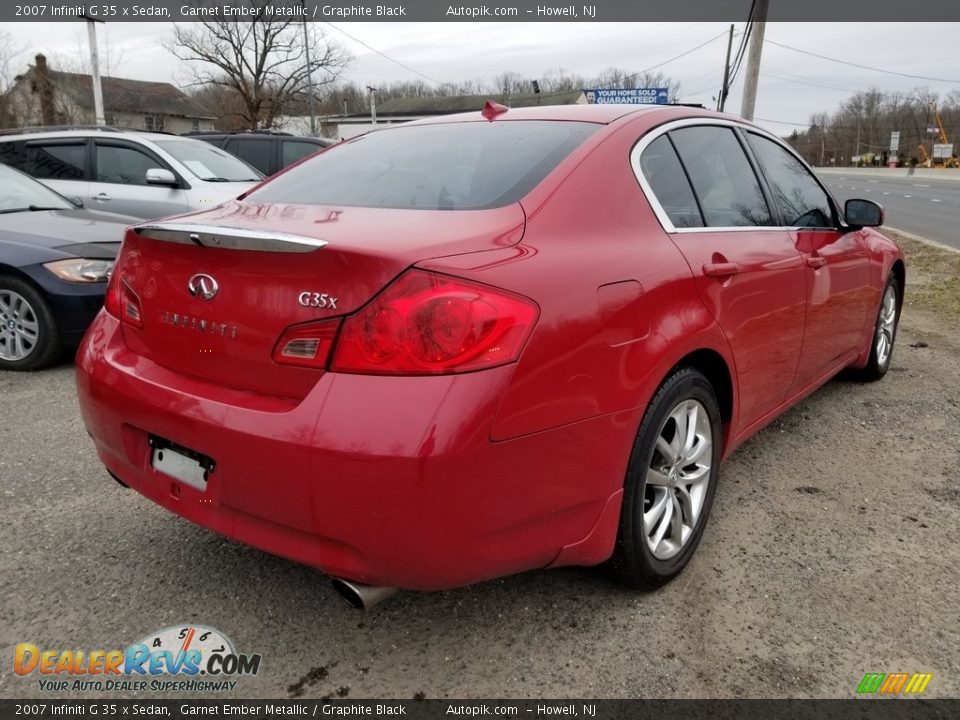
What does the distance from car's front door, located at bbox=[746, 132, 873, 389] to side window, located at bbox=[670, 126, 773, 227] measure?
184mm

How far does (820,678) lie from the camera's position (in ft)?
6.82

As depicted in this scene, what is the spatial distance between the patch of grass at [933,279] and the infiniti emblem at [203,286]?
6.81m

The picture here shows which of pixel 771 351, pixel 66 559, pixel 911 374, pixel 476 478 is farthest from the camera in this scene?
pixel 911 374

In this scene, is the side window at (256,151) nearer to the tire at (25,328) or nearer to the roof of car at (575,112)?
the tire at (25,328)

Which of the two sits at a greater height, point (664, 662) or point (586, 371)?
point (586, 371)

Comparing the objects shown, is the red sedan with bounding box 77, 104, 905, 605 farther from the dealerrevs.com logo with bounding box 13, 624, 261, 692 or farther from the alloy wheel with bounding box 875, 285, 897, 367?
the alloy wheel with bounding box 875, 285, 897, 367

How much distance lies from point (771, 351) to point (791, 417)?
4.51 feet

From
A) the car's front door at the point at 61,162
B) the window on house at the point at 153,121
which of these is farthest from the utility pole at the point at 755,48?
the window on house at the point at 153,121

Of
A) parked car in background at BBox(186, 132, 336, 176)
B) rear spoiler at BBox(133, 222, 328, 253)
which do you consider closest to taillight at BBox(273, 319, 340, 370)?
rear spoiler at BBox(133, 222, 328, 253)

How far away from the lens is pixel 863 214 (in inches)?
151

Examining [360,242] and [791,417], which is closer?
[360,242]

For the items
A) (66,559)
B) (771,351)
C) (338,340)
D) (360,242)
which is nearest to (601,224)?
(360,242)

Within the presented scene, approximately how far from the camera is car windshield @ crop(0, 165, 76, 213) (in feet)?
18.9

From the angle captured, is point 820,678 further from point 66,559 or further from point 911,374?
point 911,374
